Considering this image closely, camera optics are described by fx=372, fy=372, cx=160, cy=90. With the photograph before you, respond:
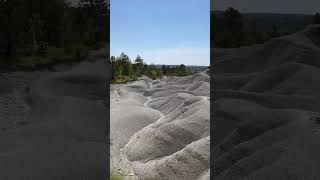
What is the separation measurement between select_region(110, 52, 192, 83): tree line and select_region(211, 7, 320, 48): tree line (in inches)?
535

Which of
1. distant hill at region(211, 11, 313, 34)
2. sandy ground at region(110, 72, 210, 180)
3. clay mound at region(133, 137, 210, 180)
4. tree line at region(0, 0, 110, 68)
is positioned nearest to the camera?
clay mound at region(133, 137, 210, 180)

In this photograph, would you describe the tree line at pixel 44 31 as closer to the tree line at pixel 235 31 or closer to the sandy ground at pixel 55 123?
the sandy ground at pixel 55 123

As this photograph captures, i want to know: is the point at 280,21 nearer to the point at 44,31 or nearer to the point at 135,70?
the point at 44,31

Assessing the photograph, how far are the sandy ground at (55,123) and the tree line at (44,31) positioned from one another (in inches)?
27.6

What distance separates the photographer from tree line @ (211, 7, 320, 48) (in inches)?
917

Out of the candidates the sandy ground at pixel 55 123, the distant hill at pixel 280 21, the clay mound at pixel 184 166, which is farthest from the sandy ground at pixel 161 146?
the distant hill at pixel 280 21

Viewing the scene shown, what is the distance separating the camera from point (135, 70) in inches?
1898

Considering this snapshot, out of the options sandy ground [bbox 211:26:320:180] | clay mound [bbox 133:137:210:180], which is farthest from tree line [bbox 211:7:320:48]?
clay mound [bbox 133:137:210:180]

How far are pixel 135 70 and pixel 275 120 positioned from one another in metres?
39.1

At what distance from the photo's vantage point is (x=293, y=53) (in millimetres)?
21000

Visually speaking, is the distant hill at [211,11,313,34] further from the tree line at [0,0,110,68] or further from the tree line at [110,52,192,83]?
the tree line at [110,52,192,83]

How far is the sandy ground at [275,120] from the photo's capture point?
7.14m

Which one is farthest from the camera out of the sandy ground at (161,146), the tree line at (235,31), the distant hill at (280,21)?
the tree line at (235,31)

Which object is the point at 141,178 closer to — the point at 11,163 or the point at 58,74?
the point at 11,163
